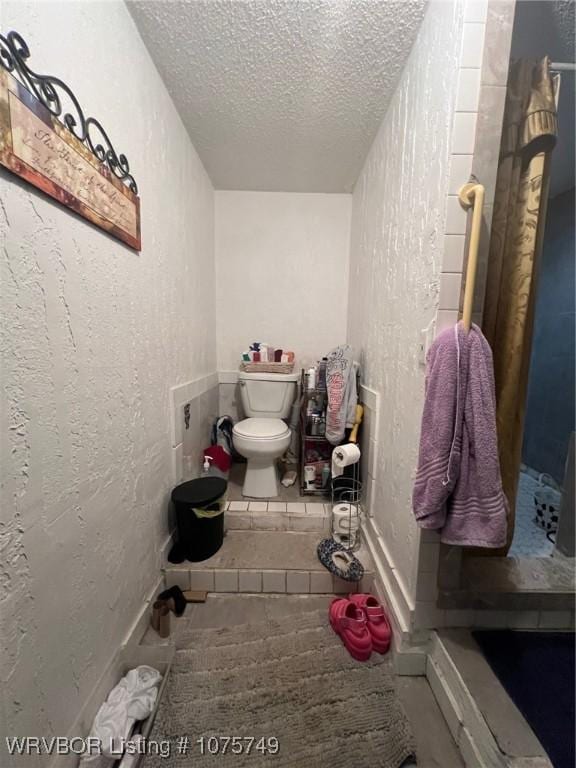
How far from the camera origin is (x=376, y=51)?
3.32 ft

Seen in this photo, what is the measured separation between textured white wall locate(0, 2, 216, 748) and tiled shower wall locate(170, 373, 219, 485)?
0.10m

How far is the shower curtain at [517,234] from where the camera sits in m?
0.76

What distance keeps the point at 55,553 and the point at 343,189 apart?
235 cm

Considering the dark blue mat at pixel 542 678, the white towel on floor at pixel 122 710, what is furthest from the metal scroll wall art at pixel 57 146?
the dark blue mat at pixel 542 678

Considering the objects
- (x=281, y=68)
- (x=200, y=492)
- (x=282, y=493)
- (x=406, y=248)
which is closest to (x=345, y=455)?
(x=282, y=493)

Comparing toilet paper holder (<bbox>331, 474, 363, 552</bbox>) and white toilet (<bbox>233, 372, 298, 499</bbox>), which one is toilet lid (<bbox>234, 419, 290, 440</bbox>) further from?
toilet paper holder (<bbox>331, 474, 363, 552</bbox>)

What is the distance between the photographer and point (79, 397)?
27.3 inches

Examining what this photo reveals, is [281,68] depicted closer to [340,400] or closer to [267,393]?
[340,400]

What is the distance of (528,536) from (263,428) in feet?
4.45

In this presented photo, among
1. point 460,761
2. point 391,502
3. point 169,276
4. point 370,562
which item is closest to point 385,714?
point 460,761

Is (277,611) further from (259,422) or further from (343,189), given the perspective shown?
(343,189)

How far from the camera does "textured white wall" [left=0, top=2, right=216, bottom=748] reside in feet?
1.73

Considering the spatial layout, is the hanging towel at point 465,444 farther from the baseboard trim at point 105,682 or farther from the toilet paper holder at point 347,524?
the baseboard trim at point 105,682

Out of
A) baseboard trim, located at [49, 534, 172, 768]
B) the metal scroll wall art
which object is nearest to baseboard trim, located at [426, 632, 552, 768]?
baseboard trim, located at [49, 534, 172, 768]
